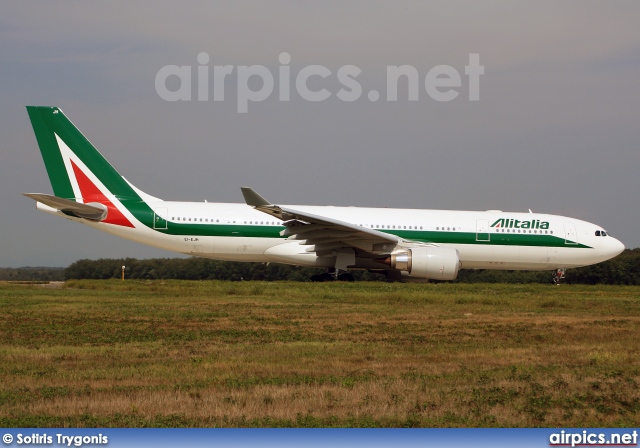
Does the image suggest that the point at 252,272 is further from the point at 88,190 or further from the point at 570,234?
the point at 570,234

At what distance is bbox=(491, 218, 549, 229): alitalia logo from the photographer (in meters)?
27.0

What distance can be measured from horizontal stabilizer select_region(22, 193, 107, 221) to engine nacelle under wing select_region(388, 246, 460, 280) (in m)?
9.45

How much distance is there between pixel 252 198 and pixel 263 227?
10.1 ft

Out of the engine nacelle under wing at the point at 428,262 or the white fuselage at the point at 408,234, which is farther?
the white fuselage at the point at 408,234

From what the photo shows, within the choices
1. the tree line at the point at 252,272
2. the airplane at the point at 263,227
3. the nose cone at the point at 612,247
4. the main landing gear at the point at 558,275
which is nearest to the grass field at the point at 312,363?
the airplane at the point at 263,227

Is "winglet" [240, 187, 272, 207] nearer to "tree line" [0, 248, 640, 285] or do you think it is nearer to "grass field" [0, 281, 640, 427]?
"grass field" [0, 281, 640, 427]

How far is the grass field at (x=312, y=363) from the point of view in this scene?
23.6 ft

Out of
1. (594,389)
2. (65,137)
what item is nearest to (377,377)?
(594,389)

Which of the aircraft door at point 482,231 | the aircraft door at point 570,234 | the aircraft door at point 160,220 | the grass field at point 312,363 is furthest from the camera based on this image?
the aircraft door at point 570,234

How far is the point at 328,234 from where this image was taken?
81.0 ft

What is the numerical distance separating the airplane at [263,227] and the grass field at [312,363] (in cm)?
754

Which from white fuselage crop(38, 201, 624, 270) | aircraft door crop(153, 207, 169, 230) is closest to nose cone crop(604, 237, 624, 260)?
white fuselage crop(38, 201, 624, 270)

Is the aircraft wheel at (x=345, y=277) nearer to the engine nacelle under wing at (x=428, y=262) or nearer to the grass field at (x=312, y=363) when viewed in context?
the engine nacelle under wing at (x=428, y=262)

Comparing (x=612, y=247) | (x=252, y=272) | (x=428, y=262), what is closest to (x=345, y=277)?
(x=428, y=262)
